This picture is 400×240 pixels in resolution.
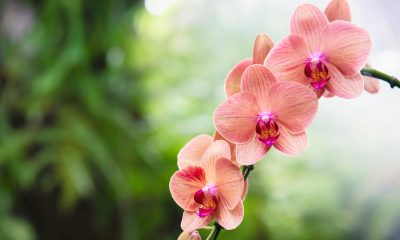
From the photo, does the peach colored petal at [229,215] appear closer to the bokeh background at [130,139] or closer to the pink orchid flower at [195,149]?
the pink orchid flower at [195,149]

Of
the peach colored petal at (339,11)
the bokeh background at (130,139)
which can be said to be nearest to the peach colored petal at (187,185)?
the peach colored petal at (339,11)

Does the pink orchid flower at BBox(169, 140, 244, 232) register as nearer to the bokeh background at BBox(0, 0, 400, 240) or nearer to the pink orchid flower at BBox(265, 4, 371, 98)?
the pink orchid flower at BBox(265, 4, 371, 98)

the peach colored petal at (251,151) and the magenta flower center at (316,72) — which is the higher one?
the magenta flower center at (316,72)

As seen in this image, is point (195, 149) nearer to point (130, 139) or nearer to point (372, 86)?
point (372, 86)

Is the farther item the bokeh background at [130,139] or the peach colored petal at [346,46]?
the bokeh background at [130,139]

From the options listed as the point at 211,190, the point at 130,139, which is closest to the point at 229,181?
the point at 211,190

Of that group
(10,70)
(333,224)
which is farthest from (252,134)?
(10,70)

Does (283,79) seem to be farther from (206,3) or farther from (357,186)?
(206,3)

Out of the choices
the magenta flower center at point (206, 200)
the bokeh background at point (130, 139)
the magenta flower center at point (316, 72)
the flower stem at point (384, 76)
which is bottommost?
the bokeh background at point (130, 139)
